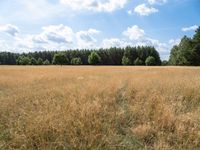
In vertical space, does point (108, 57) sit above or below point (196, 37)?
below

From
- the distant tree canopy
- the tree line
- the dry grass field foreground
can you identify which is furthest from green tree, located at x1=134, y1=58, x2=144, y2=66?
the dry grass field foreground

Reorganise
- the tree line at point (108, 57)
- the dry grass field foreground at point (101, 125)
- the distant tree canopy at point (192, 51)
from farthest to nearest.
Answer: the tree line at point (108, 57) < the distant tree canopy at point (192, 51) < the dry grass field foreground at point (101, 125)

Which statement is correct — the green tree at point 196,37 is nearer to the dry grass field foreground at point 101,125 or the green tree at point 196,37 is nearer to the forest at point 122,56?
the forest at point 122,56

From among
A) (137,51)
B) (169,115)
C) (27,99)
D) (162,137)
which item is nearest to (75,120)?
(162,137)

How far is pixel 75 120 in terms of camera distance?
16.9 feet

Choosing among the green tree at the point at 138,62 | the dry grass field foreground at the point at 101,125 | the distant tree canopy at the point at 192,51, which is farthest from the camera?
the green tree at the point at 138,62

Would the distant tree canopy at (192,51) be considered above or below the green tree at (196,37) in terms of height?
below

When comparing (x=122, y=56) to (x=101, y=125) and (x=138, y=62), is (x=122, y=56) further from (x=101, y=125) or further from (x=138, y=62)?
(x=101, y=125)

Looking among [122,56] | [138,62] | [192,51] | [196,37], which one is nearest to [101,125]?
[192,51]

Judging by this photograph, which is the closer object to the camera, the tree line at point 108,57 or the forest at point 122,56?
the forest at point 122,56

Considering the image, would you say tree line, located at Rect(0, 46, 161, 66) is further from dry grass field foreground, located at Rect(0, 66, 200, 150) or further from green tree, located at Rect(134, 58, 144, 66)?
dry grass field foreground, located at Rect(0, 66, 200, 150)

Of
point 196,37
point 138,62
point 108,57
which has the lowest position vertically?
point 138,62

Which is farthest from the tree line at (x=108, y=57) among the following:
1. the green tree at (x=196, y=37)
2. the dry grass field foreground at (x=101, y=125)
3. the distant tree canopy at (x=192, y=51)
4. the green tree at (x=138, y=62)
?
the dry grass field foreground at (x=101, y=125)

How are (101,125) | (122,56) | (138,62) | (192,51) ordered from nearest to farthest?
(101,125) < (192,51) < (138,62) < (122,56)
